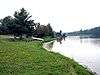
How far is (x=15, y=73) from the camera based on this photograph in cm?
1620

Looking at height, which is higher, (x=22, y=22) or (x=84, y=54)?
(x=22, y=22)

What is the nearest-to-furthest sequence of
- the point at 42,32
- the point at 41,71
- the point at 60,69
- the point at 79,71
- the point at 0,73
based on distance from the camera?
1. the point at 0,73
2. the point at 41,71
3. the point at 60,69
4. the point at 79,71
5. the point at 42,32

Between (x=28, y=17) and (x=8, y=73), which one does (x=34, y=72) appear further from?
(x=28, y=17)

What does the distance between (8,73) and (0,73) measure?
452 millimetres

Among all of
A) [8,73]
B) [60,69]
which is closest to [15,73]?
[8,73]

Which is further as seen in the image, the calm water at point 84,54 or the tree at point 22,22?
the tree at point 22,22

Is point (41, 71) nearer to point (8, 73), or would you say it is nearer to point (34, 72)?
point (34, 72)

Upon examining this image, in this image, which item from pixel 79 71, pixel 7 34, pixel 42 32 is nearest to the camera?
pixel 79 71

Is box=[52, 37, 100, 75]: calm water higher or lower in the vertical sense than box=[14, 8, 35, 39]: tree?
lower

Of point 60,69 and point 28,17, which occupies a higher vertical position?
point 28,17

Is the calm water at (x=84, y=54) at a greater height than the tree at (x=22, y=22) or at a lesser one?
lesser

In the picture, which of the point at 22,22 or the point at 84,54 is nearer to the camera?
the point at 84,54

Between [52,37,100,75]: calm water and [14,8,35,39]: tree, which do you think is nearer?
[52,37,100,75]: calm water

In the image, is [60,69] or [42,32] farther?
[42,32]
